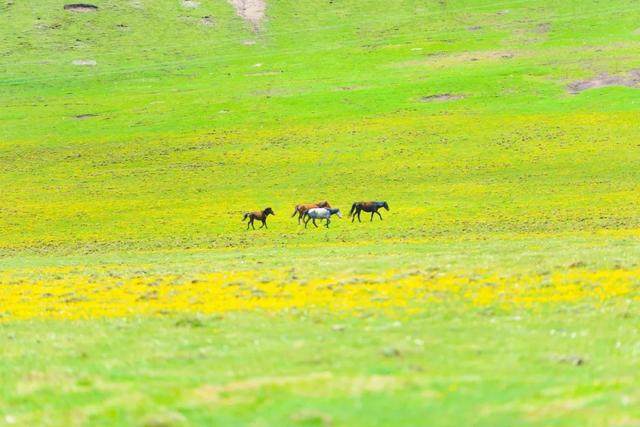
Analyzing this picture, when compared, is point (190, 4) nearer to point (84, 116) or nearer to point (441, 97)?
point (84, 116)

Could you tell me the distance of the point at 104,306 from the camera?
25203mm

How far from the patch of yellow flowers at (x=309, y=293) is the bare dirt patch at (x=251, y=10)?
139220mm

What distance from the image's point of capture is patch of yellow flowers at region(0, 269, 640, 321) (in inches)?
886

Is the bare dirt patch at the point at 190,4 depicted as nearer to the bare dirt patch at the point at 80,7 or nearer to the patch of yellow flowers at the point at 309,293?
the bare dirt patch at the point at 80,7

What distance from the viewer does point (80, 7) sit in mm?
167500

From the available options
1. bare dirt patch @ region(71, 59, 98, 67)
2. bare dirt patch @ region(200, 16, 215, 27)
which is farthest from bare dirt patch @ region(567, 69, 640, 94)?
bare dirt patch @ region(200, 16, 215, 27)

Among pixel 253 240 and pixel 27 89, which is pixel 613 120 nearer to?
pixel 253 240

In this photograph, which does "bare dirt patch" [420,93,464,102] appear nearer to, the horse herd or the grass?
the grass

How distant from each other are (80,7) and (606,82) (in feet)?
379

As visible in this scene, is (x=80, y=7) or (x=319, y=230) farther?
(x=80, y=7)

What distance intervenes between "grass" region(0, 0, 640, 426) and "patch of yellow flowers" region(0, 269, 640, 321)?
17 cm

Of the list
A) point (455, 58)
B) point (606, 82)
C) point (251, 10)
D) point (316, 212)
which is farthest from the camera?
point (251, 10)

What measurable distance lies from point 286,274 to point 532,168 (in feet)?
157

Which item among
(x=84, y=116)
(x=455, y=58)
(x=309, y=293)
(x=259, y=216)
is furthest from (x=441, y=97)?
(x=309, y=293)
